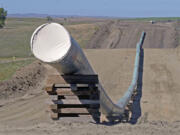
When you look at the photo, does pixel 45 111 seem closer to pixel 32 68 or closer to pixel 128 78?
pixel 128 78

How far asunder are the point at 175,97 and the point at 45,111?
6.33 metres

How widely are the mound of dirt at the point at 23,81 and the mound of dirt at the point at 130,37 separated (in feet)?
48.5

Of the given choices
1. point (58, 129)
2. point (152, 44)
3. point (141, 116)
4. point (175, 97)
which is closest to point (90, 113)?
point (58, 129)

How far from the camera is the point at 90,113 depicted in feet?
33.7

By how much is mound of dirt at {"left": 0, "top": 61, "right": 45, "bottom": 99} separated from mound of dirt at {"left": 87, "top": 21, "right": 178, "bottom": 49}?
14.8 m

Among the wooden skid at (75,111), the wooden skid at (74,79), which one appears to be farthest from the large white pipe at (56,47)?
the wooden skid at (75,111)

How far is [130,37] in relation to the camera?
40.7m

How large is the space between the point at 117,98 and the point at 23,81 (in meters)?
5.80

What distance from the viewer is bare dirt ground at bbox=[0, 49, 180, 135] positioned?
918 cm

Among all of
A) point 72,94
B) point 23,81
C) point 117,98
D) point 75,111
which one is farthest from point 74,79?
point 23,81

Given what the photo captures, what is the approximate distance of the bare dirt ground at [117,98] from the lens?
361 inches

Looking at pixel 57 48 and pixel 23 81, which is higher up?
pixel 57 48

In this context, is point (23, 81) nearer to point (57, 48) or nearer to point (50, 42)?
point (50, 42)

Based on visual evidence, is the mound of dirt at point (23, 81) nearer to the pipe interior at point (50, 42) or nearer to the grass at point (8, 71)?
the grass at point (8, 71)
